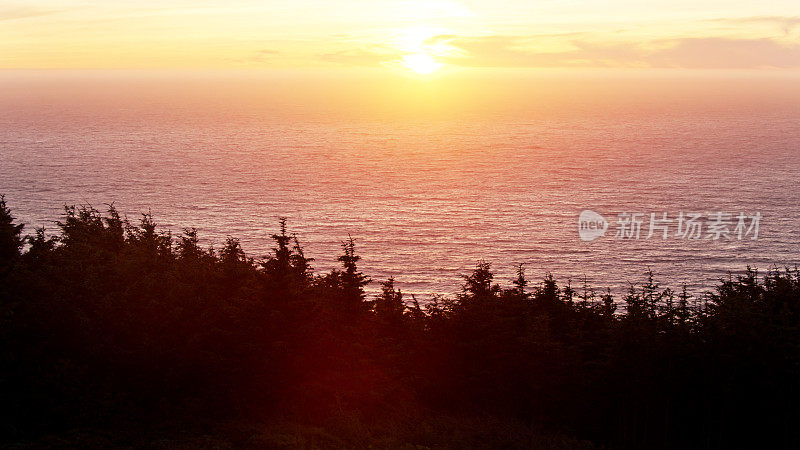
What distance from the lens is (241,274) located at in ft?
85.9

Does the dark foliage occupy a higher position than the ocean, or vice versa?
the ocean

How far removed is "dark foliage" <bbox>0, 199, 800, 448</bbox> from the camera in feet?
68.1

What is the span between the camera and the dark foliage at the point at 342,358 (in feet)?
68.1

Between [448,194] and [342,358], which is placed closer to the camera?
[342,358]

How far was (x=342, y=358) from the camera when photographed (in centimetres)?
2414

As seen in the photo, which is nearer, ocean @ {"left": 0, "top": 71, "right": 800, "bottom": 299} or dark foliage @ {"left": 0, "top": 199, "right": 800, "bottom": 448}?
dark foliage @ {"left": 0, "top": 199, "right": 800, "bottom": 448}

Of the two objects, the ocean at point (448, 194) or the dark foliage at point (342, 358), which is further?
the ocean at point (448, 194)

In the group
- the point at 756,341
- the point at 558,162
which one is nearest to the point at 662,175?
the point at 558,162

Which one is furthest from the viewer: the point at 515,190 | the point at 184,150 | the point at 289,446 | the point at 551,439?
the point at 184,150

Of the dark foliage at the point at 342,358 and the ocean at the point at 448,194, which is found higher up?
the ocean at the point at 448,194

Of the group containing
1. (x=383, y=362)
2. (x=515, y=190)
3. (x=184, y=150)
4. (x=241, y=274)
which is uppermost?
(x=184, y=150)

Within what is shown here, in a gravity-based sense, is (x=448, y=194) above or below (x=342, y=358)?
above

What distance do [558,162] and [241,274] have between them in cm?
11420

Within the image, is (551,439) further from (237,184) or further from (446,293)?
(237,184)
